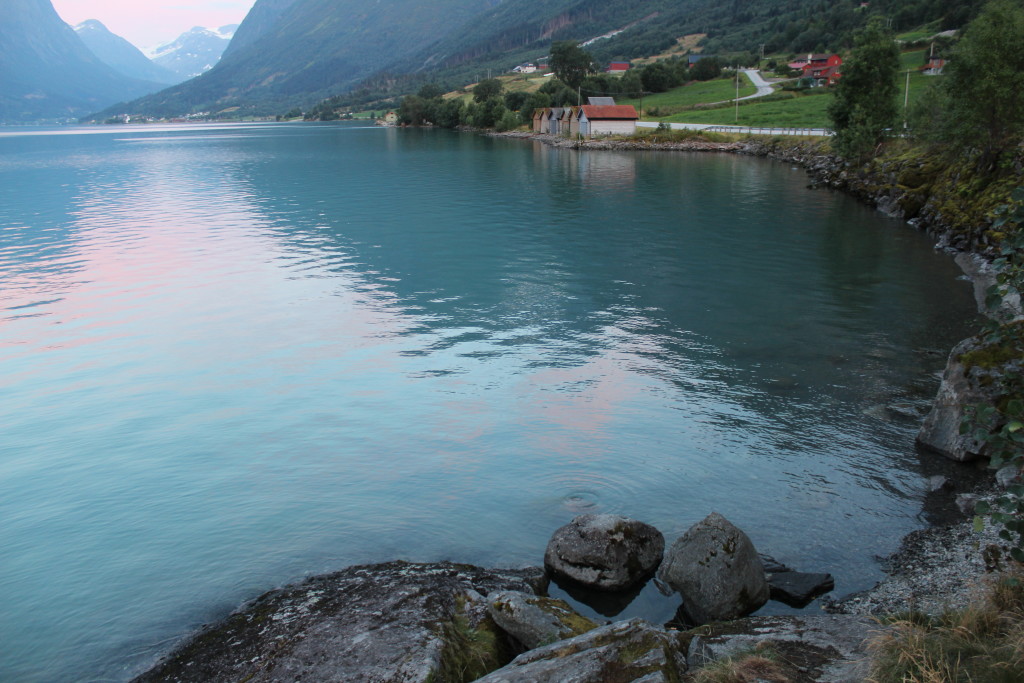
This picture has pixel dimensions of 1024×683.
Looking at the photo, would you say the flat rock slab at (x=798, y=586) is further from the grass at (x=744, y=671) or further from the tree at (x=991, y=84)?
the tree at (x=991, y=84)

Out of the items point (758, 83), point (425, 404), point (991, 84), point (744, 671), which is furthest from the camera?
point (758, 83)

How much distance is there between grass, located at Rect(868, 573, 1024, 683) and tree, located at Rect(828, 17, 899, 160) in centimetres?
6237

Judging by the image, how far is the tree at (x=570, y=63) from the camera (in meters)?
190

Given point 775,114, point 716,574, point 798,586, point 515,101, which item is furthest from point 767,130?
point 716,574

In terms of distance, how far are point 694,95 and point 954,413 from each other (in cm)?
16559

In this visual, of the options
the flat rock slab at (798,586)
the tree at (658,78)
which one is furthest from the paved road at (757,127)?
the flat rock slab at (798,586)

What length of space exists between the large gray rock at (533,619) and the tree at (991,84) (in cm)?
4411

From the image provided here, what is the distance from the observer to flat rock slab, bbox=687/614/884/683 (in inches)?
283

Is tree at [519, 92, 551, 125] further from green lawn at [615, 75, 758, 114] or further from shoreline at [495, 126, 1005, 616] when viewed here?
shoreline at [495, 126, 1005, 616]

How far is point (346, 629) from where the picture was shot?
9.69 meters

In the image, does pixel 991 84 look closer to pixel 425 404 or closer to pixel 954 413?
pixel 954 413

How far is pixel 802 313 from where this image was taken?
2686 cm

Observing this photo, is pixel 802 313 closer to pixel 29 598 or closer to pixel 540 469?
→ pixel 540 469

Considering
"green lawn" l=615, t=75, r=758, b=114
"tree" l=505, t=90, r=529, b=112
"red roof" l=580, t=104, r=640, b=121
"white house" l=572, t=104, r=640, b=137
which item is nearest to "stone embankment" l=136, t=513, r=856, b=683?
"white house" l=572, t=104, r=640, b=137
